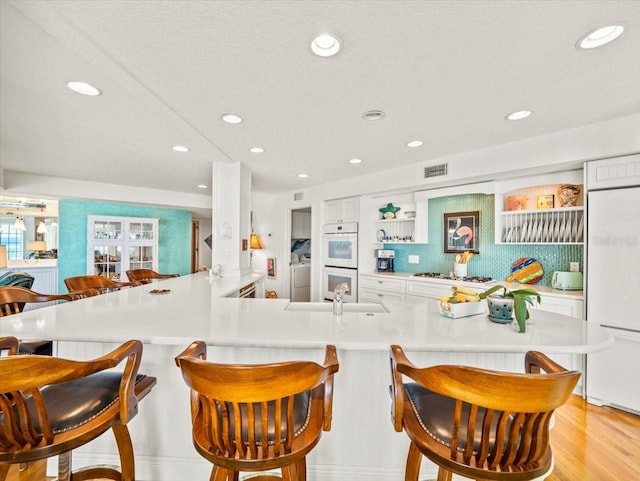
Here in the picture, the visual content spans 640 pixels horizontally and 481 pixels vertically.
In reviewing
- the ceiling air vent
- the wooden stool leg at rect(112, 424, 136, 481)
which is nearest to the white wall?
the ceiling air vent

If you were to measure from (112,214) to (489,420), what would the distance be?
6.80m

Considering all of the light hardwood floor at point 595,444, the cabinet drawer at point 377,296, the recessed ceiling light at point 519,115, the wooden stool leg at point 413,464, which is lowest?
the light hardwood floor at point 595,444

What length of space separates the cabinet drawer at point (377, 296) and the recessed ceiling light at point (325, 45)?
3.02m

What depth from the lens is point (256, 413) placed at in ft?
3.40

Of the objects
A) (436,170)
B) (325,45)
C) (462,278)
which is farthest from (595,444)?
(325,45)

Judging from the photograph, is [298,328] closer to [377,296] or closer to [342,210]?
[377,296]

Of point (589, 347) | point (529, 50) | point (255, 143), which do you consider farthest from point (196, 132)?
point (589, 347)

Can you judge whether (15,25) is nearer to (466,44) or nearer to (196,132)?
(196,132)

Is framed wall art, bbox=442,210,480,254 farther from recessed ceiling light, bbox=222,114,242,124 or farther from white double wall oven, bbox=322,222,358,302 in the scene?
recessed ceiling light, bbox=222,114,242,124

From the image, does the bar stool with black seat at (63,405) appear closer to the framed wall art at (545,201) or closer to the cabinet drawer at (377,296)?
the cabinet drawer at (377,296)

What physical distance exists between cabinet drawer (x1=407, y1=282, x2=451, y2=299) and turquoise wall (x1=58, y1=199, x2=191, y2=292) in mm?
5058

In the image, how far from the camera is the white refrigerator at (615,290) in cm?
221

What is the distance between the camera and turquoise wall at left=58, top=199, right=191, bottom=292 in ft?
17.1

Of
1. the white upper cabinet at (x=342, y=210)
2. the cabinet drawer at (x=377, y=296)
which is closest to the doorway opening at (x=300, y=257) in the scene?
the white upper cabinet at (x=342, y=210)
